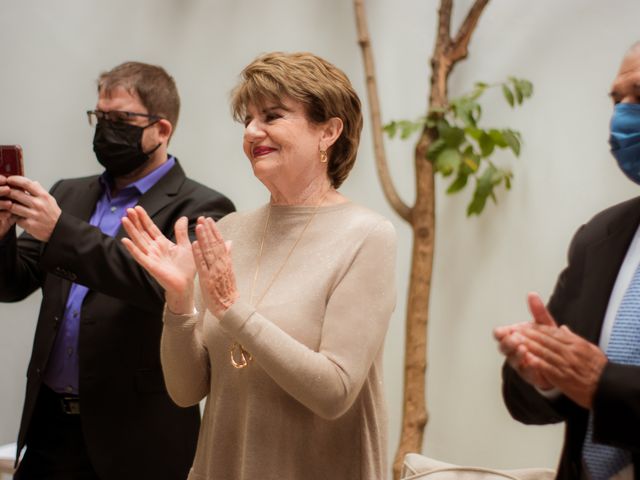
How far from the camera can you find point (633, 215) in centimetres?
167

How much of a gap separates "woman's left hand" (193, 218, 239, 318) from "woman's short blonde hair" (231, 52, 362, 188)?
36 centimetres

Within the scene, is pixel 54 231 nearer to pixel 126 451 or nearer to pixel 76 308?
pixel 76 308

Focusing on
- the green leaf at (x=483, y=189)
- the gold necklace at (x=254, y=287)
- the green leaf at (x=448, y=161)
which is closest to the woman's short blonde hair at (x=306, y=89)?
the gold necklace at (x=254, y=287)

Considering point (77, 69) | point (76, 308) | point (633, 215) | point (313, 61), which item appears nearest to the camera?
point (633, 215)

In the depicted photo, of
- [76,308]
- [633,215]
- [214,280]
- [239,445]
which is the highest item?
[633,215]

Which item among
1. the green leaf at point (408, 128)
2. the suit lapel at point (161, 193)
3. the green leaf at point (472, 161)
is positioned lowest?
the suit lapel at point (161, 193)

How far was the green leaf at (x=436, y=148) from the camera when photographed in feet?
10.8

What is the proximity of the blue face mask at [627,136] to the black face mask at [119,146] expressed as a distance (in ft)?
4.88

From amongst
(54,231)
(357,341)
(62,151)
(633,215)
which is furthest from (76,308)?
(62,151)

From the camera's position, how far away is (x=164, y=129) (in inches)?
109

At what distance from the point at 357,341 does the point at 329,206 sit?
0.37 metres

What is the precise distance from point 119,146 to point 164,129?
167 millimetres

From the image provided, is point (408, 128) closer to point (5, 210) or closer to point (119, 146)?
point (119, 146)

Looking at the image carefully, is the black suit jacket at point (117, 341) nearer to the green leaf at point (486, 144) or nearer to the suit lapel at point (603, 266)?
the green leaf at point (486, 144)
